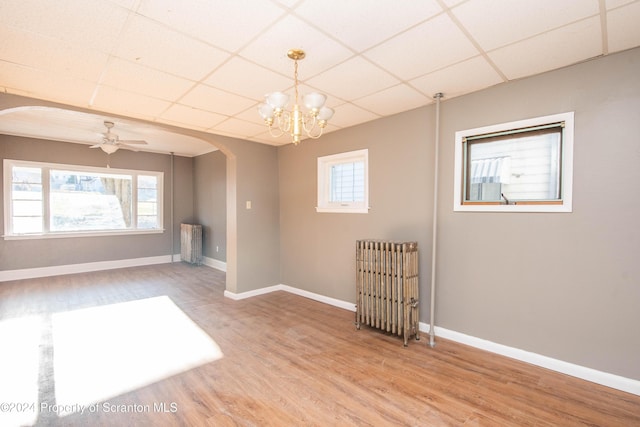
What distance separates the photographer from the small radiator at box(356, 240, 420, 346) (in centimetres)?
303

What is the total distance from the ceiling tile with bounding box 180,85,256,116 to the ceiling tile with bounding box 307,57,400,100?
0.85m

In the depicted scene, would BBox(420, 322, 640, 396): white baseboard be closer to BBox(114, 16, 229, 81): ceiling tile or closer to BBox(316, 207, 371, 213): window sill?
BBox(316, 207, 371, 213): window sill

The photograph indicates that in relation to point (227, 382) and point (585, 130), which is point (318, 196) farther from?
point (585, 130)

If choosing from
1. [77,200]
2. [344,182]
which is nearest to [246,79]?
[344,182]

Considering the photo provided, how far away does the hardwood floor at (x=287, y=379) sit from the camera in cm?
197

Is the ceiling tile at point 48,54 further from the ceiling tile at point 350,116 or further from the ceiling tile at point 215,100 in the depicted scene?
the ceiling tile at point 350,116

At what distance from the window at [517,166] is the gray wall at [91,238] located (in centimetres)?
682

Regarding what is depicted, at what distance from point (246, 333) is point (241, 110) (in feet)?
8.23

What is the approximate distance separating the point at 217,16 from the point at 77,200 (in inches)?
257

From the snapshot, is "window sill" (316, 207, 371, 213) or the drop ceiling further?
"window sill" (316, 207, 371, 213)

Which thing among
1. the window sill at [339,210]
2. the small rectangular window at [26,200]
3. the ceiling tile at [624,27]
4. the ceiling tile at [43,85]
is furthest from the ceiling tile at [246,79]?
the small rectangular window at [26,200]

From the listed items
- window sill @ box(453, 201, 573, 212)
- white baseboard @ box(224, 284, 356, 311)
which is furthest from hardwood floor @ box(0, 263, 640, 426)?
window sill @ box(453, 201, 573, 212)

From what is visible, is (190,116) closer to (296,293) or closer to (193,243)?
(296,293)

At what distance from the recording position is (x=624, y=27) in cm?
187
